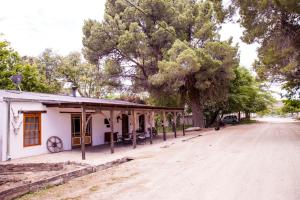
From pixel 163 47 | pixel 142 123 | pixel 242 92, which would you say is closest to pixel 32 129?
pixel 142 123

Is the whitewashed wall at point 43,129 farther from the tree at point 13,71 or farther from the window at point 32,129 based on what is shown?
the tree at point 13,71

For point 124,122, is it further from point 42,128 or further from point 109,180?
point 109,180

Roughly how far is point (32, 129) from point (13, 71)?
16.8m

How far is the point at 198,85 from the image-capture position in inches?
1021

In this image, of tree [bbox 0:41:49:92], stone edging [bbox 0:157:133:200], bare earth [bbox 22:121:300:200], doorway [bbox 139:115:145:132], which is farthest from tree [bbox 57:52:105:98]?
bare earth [bbox 22:121:300:200]

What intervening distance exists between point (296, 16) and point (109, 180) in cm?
1254

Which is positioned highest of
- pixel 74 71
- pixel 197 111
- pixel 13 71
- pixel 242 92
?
pixel 74 71

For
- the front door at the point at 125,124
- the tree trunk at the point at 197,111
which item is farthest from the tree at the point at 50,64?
the front door at the point at 125,124

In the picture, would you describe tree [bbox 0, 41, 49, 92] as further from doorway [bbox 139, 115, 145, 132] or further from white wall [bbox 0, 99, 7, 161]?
white wall [bbox 0, 99, 7, 161]

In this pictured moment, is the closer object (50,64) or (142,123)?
(142,123)

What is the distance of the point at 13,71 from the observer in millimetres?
28031

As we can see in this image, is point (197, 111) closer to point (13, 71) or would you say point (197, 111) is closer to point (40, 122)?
point (40, 122)

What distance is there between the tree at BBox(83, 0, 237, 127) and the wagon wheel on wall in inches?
451

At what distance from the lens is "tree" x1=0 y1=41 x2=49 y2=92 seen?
2786 cm
